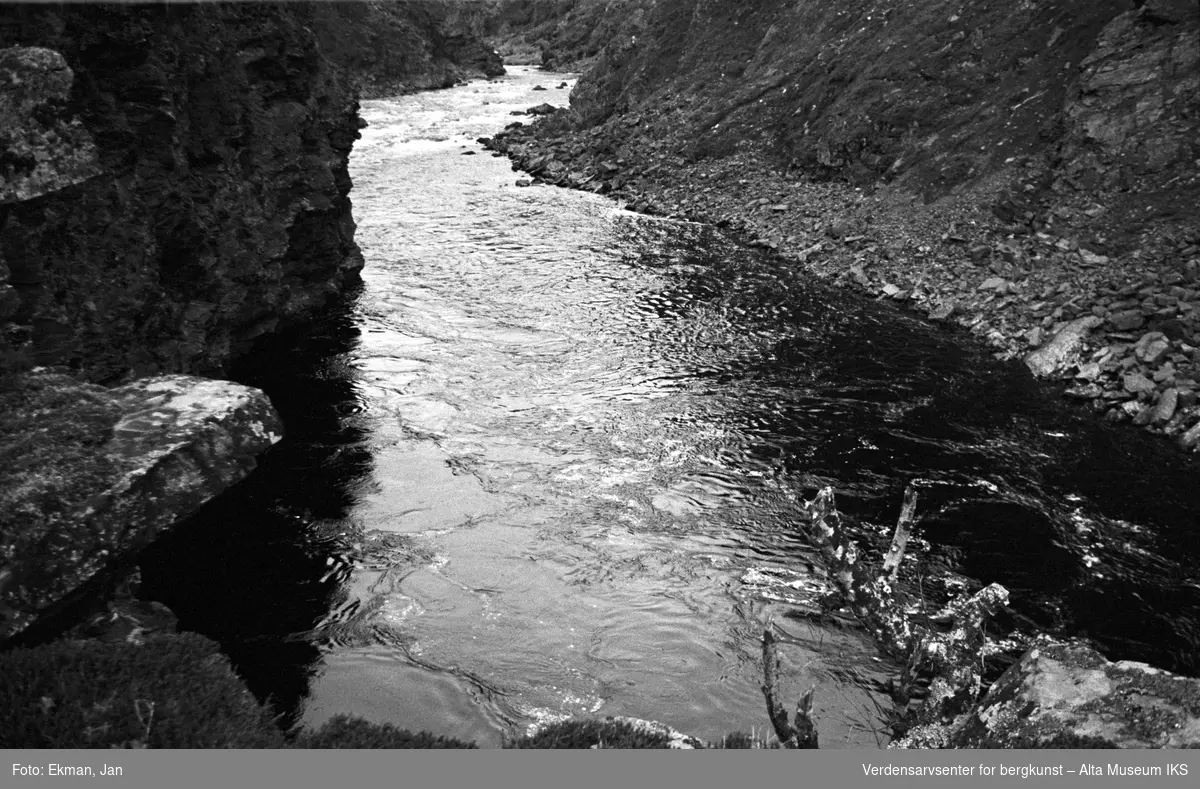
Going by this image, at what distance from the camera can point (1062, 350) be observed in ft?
73.8

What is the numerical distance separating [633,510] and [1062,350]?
13.2 m

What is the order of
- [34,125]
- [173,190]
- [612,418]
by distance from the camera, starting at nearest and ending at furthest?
[34,125] < [173,190] < [612,418]

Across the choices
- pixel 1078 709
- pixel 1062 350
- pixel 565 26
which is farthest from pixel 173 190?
pixel 565 26

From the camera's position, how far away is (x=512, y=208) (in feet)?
132

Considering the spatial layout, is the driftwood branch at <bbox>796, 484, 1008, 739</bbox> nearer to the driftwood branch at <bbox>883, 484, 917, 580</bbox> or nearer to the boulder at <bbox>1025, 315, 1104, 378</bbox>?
the driftwood branch at <bbox>883, 484, 917, 580</bbox>

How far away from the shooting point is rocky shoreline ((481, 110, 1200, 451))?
68.9 ft

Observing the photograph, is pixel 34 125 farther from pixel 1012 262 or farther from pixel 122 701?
pixel 1012 262

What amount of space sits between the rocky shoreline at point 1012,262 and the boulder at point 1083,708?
1184cm

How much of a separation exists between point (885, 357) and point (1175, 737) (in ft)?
52.3

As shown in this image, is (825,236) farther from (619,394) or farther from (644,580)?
(644,580)

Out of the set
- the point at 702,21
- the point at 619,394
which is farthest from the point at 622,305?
the point at 702,21

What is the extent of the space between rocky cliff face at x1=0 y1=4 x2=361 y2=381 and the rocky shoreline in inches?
653

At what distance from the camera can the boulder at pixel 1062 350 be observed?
22.2 m

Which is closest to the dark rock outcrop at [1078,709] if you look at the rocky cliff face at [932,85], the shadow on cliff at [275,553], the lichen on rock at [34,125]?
the shadow on cliff at [275,553]
